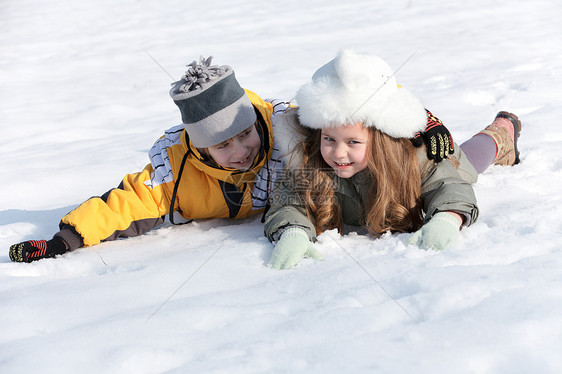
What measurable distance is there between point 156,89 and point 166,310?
469 centimetres

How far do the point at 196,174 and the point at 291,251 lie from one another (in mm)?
879

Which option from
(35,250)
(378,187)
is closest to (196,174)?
(35,250)

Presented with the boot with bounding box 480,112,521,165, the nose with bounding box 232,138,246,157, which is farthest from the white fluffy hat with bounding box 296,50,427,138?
the boot with bounding box 480,112,521,165

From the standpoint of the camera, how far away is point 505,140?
305 cm

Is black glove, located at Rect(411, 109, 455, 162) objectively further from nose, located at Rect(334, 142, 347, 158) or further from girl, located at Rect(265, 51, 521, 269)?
nose, located at Rect(334, 142, 347, 158)

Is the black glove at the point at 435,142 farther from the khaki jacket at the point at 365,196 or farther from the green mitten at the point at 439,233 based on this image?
the green mitten at the point at 439,233

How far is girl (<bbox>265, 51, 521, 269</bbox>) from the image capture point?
6.96 feet

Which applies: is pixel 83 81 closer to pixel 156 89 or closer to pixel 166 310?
pixel 156 89

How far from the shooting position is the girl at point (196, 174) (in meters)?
2.54

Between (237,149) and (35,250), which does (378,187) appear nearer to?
(237,149)

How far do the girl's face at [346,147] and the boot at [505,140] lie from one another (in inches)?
43.1

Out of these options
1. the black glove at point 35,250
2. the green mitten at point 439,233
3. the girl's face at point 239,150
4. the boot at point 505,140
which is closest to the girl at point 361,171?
the green mitten at point 439,233

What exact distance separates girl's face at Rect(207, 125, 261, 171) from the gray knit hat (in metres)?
0.05

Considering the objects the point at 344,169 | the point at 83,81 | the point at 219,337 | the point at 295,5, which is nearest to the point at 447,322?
the point at 219,337
